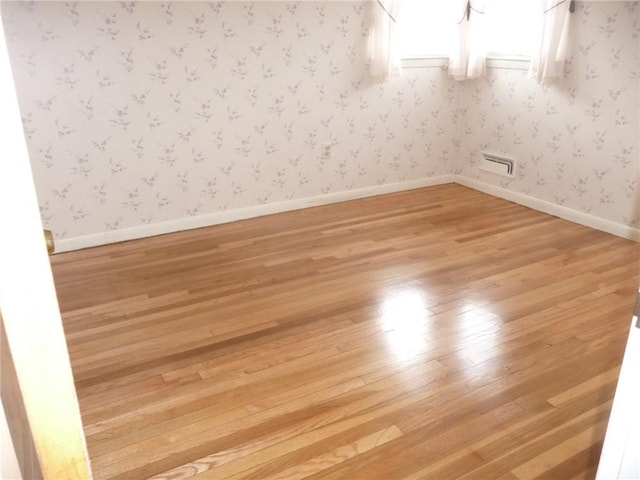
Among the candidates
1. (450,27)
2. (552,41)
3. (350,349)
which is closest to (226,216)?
(350,349)

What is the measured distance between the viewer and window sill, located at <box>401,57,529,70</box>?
3664 millimetres

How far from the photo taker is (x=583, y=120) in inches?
132

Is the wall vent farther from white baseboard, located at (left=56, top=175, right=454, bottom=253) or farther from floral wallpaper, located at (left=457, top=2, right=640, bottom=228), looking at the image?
white baseboard, located at (left=56, top=175, right=454, bottom=253)

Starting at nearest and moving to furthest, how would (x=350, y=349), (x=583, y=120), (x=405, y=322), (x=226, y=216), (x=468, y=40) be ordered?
(x=350, y=349)
(x=405, y=322)
(x=583, y=120)
(x=226, y=216)
(x=468, y=40)

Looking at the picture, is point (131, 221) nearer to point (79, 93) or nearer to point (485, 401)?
point (79, 93)

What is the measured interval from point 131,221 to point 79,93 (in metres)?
0.80

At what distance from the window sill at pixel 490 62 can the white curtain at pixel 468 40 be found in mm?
90

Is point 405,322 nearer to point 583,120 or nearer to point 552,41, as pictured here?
point 583,120

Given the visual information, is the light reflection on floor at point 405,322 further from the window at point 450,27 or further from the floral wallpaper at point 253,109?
the window at point 450,27

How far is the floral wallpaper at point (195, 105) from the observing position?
2877 millimetres

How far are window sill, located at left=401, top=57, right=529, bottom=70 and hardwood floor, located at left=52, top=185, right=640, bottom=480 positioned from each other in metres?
1.19

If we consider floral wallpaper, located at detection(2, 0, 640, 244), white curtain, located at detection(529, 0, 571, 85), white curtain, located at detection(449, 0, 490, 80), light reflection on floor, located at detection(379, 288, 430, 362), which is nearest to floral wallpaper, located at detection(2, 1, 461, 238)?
floral wallpaper, located at detection(2, 0, 640, 244)

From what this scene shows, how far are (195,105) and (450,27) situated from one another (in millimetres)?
2037

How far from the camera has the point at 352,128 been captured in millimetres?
3852
